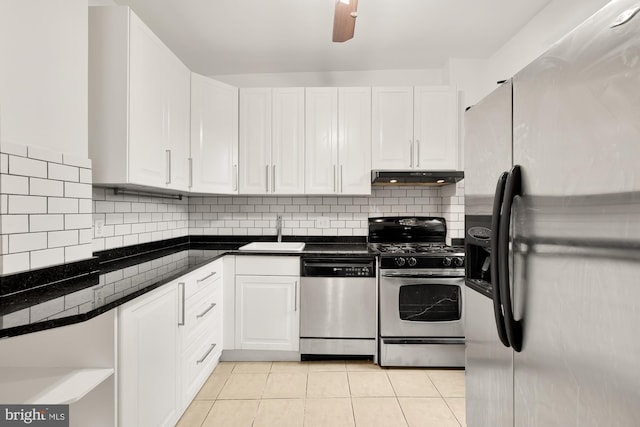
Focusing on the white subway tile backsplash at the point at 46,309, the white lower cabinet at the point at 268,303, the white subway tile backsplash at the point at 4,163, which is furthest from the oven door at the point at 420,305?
the white subway tile backsplash at the point at 4,163

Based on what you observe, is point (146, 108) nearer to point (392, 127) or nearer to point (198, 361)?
point (198, 361)

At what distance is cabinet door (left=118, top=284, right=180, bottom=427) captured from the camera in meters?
1.36

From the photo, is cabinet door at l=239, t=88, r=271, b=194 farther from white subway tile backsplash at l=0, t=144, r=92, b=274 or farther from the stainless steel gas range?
white subway tile backsplash at l=0, t=144, r=92, b=274

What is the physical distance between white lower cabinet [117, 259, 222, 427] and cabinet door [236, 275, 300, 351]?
257mm

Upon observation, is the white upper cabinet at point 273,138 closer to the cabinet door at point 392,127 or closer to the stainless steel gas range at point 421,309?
the cabinet door at point 392,127

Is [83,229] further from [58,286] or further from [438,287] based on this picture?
[438,287]

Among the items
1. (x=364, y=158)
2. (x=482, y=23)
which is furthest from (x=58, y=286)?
(x=482, y=23)

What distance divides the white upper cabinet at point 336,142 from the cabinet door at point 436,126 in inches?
18.0

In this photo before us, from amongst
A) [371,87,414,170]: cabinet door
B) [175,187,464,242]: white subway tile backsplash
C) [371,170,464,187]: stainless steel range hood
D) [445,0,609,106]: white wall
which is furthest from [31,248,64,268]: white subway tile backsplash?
[445,0,609,106]: white wall

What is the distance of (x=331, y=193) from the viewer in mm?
3082

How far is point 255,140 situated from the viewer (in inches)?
121

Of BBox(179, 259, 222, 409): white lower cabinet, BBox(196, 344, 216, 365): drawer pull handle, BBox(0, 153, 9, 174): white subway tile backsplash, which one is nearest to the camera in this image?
BBox(0, 153, 9, 174): white subway tile backsplash

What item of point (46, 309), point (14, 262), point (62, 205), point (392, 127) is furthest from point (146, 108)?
point (392, 127)

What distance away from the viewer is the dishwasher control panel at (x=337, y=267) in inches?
109
